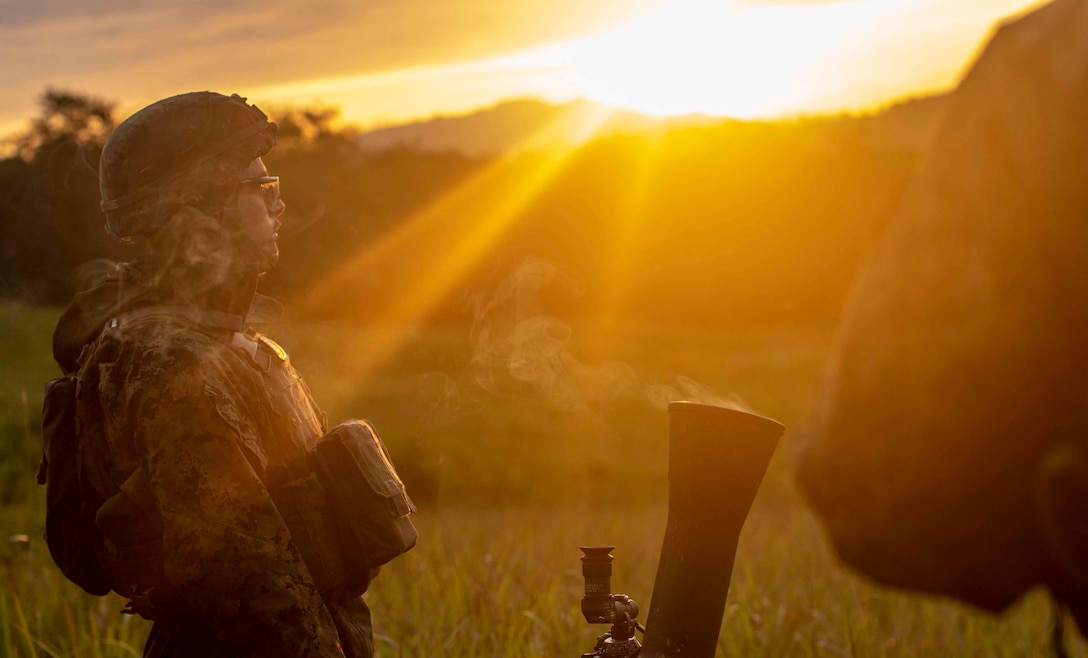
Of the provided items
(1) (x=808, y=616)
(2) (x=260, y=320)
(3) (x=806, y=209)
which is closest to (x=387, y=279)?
(3) (x=806, y=209)

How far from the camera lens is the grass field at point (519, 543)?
19.2ft

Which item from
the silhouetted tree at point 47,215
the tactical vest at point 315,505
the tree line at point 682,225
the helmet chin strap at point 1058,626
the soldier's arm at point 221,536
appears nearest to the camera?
the helmet chin strap at point 1058,626

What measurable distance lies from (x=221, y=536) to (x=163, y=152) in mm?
1139

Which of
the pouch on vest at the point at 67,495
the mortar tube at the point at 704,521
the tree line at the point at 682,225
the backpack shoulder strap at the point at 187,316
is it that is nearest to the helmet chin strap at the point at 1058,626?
the mortar tube at the point at 704,521

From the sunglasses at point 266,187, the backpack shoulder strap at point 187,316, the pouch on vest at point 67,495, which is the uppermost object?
the sunglasses at point 266,187

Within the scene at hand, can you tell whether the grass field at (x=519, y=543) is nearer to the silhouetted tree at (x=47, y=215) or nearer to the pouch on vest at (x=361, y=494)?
the silhouetted tree at (x=47, y=215)

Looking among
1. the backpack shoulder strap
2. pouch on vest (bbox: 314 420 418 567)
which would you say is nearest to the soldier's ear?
pouch on vest (bbox: 314 420 418 567)

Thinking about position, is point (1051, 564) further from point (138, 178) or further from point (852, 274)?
point (852, 274)

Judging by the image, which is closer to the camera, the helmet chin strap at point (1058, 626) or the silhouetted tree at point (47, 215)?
the helmet chin strap at point (1058, 626)

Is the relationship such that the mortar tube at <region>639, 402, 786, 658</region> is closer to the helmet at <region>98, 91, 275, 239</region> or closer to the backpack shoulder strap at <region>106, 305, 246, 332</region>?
the backpack shoulder strap at <region>106, 305, 246, 332</region>

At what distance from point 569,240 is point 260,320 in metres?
24.8

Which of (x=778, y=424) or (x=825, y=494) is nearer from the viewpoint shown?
(x=825, y=494)

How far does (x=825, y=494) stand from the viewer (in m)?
2.43

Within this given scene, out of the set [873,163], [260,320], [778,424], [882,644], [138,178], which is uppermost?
[873,163]
